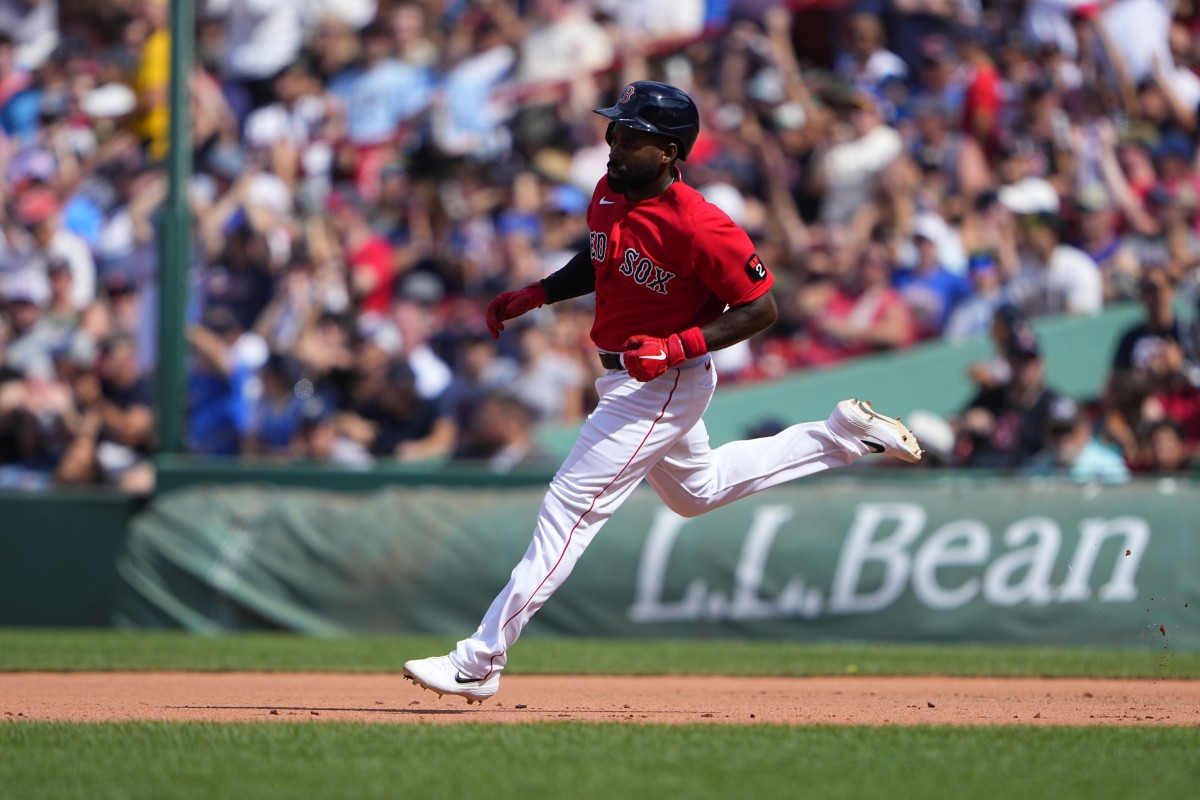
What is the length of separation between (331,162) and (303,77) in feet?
3.33

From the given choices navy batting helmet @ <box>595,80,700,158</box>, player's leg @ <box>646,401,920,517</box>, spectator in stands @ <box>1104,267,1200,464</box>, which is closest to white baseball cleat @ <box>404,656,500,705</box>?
player's leg @ <box>646,401,920,517</box>

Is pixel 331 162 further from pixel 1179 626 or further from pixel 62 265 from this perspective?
pixel 1179 626

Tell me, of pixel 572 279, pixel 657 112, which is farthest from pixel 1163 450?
pixel 657 112

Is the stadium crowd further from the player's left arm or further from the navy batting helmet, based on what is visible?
the navy batting helmet

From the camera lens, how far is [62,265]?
13.6 meters

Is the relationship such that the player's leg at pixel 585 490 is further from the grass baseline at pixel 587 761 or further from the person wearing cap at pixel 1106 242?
the person wearing cap at pixel 1106 242

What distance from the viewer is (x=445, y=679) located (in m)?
5.79

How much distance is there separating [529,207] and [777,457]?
24.6 ft

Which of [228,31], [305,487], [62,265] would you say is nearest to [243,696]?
[305,487]

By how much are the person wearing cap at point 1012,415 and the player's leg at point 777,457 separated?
4363 millimetres

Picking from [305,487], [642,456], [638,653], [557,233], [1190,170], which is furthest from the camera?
[557,233]

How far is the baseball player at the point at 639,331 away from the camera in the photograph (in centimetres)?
577

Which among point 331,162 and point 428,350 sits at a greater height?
point 331,162

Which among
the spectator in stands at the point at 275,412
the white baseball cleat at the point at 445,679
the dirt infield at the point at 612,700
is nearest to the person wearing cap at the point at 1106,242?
the dirt infield at the point at 612,700
